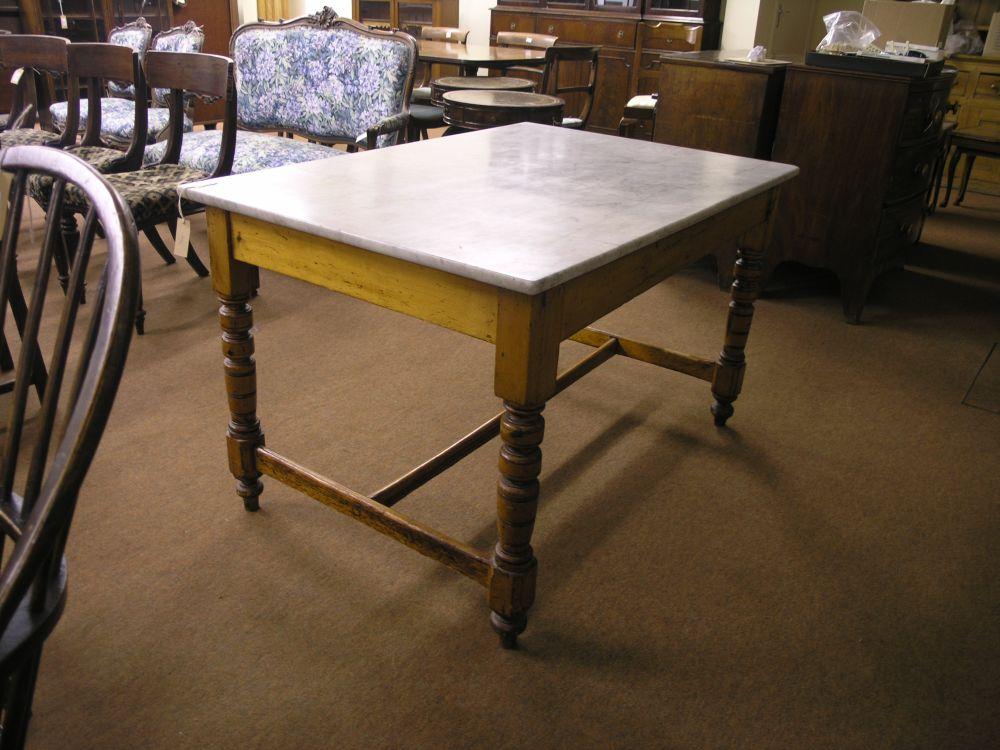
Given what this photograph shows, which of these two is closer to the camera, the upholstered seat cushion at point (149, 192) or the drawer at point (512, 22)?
the upholstered seat cushion at point (149, 192)

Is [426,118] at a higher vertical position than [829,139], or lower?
lower

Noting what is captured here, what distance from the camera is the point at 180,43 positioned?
14.1 feet

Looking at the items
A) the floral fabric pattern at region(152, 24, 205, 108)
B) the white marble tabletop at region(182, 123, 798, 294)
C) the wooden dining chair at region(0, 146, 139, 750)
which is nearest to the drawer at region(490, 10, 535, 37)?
the floral fabric pattern at region(152, 24, 205, 108)

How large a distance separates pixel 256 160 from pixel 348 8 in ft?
15.7

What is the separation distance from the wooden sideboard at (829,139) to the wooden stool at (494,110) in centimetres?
47

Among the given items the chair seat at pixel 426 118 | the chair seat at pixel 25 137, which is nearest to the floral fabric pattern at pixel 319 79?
the chair seat at pixel 25 137

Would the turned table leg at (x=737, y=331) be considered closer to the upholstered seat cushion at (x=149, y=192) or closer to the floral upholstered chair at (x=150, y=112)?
the upholstered seat cushion at (x=149, y=192)

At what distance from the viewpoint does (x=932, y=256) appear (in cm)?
396

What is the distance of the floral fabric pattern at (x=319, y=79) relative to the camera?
333cm

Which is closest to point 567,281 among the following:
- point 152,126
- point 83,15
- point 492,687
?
point 492,687

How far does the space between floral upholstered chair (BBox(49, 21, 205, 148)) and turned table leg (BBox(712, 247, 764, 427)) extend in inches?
107

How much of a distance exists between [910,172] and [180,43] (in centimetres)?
355

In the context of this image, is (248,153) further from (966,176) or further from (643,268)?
(966,176)

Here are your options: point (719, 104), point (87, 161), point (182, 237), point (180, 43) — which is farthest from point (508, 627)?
point (180, 43)
